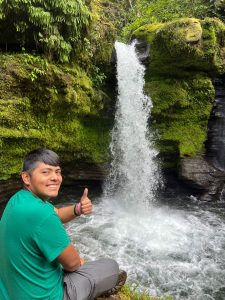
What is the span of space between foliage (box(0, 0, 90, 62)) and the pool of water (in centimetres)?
484

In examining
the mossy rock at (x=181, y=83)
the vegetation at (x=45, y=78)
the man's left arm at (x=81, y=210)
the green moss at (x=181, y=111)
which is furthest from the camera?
the green moss at (x=181, y=111)

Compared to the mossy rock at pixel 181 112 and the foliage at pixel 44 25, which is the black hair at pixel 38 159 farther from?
the mossy rock at pixel 181 112

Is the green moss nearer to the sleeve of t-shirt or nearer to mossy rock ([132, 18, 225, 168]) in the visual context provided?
mossy rock ([132, 18, 225, 168])

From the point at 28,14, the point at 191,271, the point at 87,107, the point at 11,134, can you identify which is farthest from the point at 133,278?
the point at 28,14

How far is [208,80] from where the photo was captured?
38.9 feet

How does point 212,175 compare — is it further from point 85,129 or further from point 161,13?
point 161,13

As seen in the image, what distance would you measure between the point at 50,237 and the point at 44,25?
21.4 ft

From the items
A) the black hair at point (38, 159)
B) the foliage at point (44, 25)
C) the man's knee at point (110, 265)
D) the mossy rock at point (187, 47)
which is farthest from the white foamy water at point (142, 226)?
the black hair at point (38, 159)

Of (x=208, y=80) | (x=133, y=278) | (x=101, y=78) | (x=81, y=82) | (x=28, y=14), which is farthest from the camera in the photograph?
(x=208, y=80)

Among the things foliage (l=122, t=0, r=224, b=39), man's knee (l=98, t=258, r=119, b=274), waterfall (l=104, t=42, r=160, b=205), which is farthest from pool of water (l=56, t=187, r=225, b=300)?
foliage (l=122, t=0, r=224, b=39)

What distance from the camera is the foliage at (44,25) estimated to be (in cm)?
726

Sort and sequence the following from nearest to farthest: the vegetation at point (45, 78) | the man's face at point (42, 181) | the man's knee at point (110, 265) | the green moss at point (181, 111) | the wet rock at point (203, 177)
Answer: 1. the man's face at point (42, 181)
2. the man's knee at point (110, 265)
3. the vegetation at point (45, 78)
4. the wet rock at point (203, 177)
5. the green moss at point (181, 111)

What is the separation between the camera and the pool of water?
261 inches

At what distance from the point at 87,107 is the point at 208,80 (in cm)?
514
